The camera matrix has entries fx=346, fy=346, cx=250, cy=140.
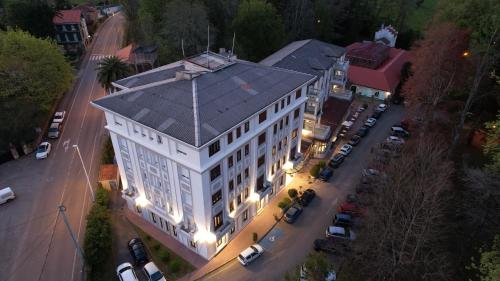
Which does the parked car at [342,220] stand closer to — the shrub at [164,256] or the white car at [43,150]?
the shrub at [164,256]

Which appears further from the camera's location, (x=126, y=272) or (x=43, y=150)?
(x=43, y=150)

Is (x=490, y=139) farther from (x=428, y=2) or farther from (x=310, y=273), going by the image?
(x=428, y=2)

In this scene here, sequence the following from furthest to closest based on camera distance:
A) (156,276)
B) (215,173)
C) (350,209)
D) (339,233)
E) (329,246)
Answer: (350,209) → (339,233) → (329,246) → (156,276) → (215,173)

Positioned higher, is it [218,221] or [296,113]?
[296,113]

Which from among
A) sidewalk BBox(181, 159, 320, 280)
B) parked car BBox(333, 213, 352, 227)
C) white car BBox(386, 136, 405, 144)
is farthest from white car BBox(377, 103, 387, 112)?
parked car BBox(333, 213, 352, 227)

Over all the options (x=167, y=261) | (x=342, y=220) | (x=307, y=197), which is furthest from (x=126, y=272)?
(x=342, y=220)

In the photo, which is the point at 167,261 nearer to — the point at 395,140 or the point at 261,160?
the point at 261,160

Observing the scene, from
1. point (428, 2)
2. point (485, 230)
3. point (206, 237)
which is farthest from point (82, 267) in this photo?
point (428, 2)

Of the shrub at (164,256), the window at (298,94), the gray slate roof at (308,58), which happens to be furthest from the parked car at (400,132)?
the shrub at (164,256)
